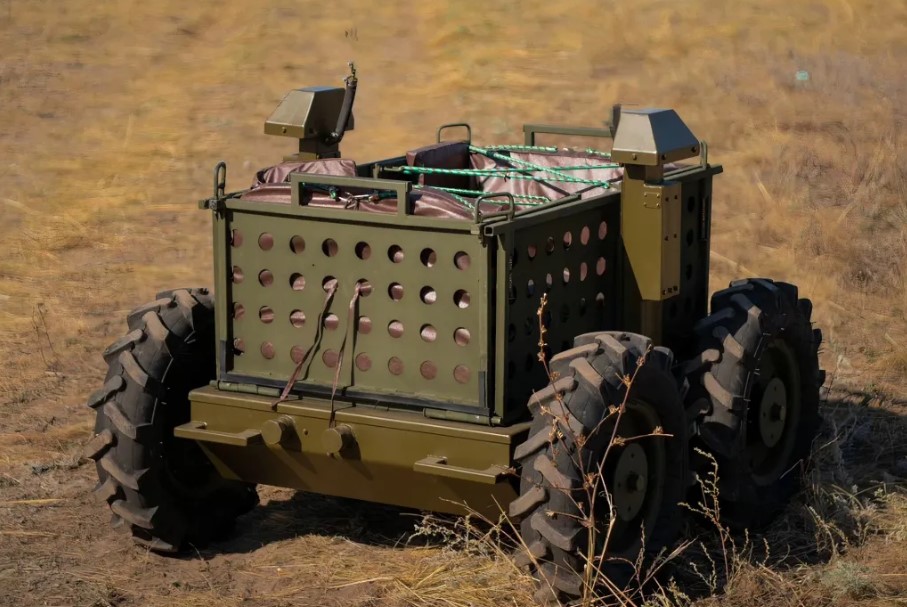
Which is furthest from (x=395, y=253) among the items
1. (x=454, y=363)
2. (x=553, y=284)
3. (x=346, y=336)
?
(x=553, y=284)

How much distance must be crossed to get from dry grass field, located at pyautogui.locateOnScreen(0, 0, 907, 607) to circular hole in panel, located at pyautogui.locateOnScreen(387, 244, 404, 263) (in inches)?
45.0

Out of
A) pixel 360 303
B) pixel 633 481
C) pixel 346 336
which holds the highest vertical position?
pixel 360 303

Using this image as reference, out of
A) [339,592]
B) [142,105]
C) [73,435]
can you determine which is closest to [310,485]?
[339,592]

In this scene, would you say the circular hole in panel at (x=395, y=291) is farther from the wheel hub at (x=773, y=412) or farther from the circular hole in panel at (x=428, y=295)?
the wheel hub at (x=773, y=412)

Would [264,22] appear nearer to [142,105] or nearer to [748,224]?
[142,105]

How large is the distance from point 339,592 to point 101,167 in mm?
8057

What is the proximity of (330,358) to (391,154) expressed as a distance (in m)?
7.31

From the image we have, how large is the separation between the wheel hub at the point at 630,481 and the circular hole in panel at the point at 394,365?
0.86 meters

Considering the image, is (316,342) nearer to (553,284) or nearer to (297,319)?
(297,319)

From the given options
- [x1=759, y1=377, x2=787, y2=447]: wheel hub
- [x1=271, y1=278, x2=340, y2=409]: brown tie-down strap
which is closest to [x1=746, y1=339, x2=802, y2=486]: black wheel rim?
[x1=759, y1=377, x2=787, y2=447]: wheel hub

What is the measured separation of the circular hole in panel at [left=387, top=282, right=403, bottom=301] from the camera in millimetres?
5758

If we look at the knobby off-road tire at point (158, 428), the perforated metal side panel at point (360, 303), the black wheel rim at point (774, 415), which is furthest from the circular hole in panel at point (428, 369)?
the black wheel rim at point (774, 415)

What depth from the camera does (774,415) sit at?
671 cm

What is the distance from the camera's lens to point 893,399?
8.31 meters
